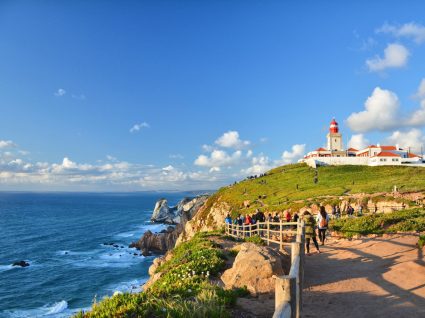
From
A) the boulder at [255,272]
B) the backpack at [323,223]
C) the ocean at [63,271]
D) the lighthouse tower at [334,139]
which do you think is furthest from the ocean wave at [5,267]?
the lighthouse tower at [334,139]

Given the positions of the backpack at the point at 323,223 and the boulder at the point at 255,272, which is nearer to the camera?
the boulder at the point at 255,272

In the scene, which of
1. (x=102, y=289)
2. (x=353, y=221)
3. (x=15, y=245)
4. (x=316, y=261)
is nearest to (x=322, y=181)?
(x=353, y=221)

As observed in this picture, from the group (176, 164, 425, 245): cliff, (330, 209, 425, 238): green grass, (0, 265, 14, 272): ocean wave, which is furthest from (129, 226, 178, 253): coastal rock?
(330, 209, 425, 238): green grass

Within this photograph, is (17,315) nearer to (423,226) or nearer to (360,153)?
(423,226)

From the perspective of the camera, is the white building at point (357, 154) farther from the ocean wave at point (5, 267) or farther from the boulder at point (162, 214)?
the ocean wave at point (5, 267)

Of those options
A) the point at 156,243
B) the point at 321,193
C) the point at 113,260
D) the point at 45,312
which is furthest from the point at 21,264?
the point at 321,193

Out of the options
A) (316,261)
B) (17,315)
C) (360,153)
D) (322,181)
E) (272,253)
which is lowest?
(17,315)

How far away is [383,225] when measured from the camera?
22656 millimetres

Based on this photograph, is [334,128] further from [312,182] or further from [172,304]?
[172,304]

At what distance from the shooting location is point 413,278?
11109 millimetres

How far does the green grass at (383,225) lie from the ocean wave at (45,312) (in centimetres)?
2583

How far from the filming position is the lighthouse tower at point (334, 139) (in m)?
98.8

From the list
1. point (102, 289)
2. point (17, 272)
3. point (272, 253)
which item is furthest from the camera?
point (17, 272)

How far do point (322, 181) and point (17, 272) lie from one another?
2232 inches
